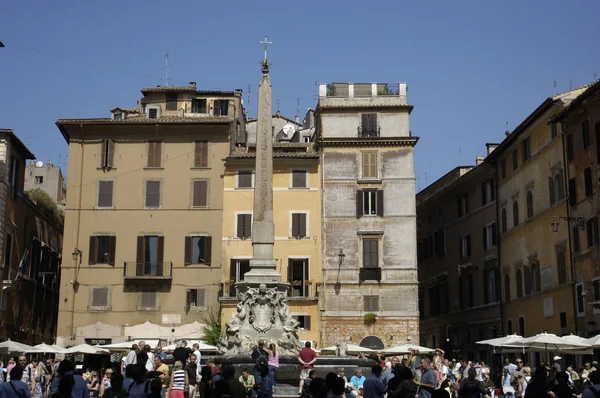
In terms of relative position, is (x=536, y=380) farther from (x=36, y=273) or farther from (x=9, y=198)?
(x=36, y=273)

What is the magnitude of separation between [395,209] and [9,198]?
742 inches

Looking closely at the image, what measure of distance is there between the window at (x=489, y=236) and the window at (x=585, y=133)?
37.8 feet

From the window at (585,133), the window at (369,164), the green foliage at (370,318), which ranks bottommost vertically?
the green foliage at (370,318)

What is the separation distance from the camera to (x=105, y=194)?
4594cm

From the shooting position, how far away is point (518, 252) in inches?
1663

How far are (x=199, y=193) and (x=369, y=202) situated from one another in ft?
28.7

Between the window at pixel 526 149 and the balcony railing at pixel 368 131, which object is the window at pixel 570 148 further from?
the balcony railing at pixel 368 131

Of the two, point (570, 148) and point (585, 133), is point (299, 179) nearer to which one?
point (570, 148)

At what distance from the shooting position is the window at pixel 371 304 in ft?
145

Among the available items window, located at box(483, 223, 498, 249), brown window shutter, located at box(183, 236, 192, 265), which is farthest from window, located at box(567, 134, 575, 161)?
brown window shutter, located at box(183, 236, 192, 265)

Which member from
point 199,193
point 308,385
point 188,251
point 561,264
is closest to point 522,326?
point 561,264

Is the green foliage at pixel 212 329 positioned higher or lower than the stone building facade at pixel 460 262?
lower

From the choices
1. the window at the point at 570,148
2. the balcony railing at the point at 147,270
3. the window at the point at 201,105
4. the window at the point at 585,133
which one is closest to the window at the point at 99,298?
the balcony railing at the point at 147,270

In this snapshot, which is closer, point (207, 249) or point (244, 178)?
point (207, 249)
